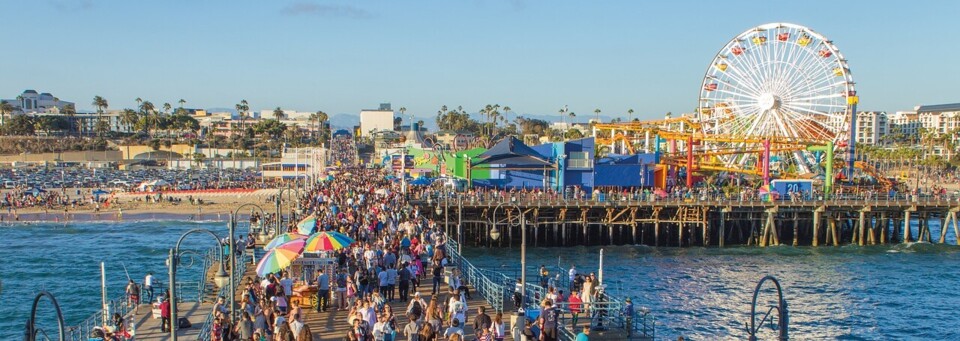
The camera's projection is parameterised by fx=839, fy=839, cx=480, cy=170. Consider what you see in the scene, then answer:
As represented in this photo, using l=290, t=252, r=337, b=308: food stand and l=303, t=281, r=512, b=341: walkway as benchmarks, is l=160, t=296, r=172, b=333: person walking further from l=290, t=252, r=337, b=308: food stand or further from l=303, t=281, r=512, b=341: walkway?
l=303, t=281, r=512, b=341: walkway

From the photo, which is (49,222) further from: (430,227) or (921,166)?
(921,166)

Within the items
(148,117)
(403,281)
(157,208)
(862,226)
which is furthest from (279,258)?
(148,117)

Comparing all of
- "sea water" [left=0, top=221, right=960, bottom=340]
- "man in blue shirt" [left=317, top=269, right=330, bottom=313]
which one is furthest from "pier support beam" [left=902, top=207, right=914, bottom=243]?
"man in blue shirt" [left=317, top=269, right=330, bottom=313]

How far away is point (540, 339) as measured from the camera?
560 inches

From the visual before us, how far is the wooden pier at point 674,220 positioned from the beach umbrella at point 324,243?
2573 centimetres

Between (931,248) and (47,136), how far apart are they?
15386 cm

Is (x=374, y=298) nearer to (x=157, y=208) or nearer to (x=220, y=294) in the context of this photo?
(x=220, y=294)

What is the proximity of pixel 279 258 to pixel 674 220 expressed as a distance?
32276mm

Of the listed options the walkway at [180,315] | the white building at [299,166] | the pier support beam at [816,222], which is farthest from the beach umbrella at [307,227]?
the white building at [299,166]

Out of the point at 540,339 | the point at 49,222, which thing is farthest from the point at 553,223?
the point at 49,222

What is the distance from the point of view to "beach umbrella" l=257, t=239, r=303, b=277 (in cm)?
1647

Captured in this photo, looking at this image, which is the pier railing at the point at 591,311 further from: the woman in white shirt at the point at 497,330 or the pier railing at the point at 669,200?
the pier railing at the point at 669,200

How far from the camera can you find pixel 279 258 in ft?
54.8

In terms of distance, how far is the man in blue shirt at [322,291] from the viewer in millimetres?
17391
